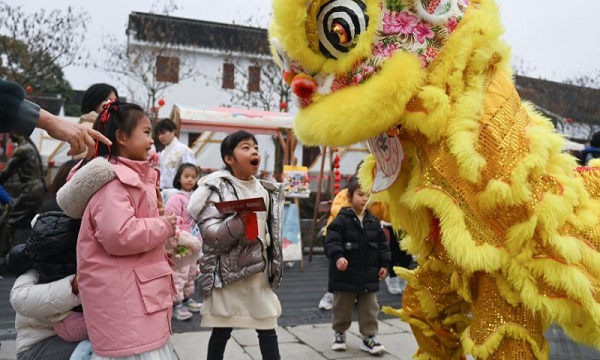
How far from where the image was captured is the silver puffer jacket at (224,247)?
3.10 metres

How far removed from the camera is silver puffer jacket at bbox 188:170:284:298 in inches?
122

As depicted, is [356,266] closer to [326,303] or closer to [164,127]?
[326,303]

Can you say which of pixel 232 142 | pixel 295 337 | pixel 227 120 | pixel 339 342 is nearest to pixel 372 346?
pixel 339 342

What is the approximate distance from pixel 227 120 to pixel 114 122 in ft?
18.0

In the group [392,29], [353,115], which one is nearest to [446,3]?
[392,29]

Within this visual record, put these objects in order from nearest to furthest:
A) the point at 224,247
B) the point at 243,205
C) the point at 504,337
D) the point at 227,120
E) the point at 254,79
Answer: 1. the point at 504,337
2. the point at 243,205
3. the point at 224,247
4. the point at 227,120
5. the point at 254,79

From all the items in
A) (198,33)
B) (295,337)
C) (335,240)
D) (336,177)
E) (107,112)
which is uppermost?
(198,33)

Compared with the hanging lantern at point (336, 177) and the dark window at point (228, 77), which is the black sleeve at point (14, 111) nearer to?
the hanging lantern at point (336, 177)

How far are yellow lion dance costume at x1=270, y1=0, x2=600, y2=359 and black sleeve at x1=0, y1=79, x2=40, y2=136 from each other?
0.91 metres

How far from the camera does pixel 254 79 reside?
19.0 meters

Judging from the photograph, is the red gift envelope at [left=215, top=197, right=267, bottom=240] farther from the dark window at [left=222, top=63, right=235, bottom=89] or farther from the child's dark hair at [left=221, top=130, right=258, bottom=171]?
the dark window at [left=222, top=63, right=235, bottom=89]

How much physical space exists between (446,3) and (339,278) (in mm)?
2674

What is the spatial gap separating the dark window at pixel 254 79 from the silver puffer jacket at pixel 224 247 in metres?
15.9

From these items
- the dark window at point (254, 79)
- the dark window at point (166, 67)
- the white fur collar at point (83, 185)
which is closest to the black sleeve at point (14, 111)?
the white fur collar at point (83, 185)
